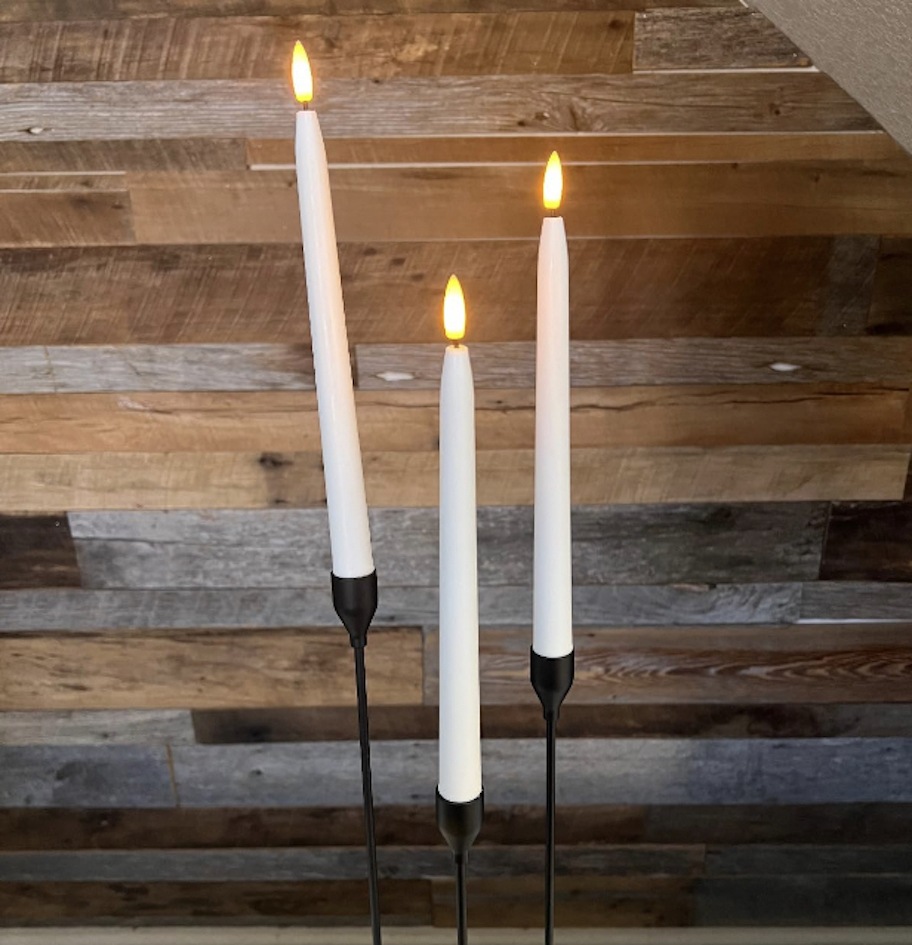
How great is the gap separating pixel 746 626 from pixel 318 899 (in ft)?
2.38

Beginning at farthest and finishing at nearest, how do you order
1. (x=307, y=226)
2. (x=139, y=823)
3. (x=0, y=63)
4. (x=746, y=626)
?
(x=139, y=823), (x=746, y=626), (x=0, y=63), (x=307, y=226)

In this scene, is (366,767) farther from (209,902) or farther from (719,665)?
(209,902)

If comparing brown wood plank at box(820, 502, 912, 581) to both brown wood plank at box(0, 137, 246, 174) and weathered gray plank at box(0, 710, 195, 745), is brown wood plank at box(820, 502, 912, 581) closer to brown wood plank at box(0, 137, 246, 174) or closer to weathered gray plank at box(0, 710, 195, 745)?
brown wood plank at box(0, 137, 246, 174)

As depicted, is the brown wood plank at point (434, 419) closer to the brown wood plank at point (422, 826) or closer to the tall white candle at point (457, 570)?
the brown wood plank at point (422, 826)

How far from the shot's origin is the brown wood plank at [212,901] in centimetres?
146

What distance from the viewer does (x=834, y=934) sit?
145 centimetres

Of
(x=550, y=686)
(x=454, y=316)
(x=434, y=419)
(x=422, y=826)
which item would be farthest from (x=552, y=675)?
(x=422, y=826)

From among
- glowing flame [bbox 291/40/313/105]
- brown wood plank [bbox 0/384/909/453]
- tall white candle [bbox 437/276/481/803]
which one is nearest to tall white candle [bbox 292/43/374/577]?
glowing flame [bbox 291/40/313/105]

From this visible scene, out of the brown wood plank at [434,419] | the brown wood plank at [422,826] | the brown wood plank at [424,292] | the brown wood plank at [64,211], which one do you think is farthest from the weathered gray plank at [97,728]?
the brown wood plank at [64,211]

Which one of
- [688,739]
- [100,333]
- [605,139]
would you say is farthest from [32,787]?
[605,139]

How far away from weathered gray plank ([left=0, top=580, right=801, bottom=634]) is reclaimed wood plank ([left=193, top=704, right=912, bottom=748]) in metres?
0.13

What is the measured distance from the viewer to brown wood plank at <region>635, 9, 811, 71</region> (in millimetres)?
1046

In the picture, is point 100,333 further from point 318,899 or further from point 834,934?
point 834,934

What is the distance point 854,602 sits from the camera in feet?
4.25
